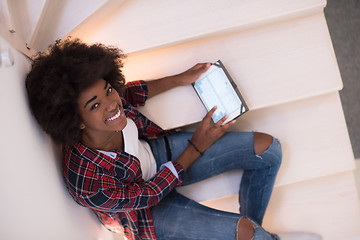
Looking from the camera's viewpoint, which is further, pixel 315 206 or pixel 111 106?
pixel 315 206

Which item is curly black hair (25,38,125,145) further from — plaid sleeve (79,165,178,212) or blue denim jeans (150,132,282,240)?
blue denim jeans (150,132,282,240)

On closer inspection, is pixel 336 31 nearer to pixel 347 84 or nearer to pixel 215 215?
pixel 347 84

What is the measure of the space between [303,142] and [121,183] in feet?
2.75

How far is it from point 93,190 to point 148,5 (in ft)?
2.46

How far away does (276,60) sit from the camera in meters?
1.31

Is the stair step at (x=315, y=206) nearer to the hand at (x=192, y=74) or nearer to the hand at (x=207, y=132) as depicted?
the hand at (x=207, y=132)

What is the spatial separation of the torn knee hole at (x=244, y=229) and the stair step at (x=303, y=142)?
258 mm

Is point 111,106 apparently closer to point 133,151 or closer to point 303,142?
point 133,151

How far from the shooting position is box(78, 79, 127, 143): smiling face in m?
0.99

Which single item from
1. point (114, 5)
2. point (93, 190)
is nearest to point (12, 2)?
point (114, 5)

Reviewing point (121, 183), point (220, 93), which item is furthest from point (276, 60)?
point (121, 183)

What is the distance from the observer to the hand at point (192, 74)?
1284 mm

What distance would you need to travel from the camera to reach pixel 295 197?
1590 mm

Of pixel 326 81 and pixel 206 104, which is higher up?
pixel 206 104
